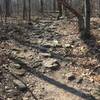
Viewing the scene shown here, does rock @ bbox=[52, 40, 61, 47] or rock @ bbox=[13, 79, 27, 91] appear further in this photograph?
rock @ bbox=[52, 40, 61, 47]

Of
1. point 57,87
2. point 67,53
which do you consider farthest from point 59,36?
point 57,87

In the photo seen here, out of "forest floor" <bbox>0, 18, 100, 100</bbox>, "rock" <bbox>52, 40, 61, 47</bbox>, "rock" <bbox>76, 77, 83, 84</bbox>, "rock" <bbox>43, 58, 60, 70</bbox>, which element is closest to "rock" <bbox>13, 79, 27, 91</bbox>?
"forest floor" <bbox>0, 18, 100, 100</bbox>

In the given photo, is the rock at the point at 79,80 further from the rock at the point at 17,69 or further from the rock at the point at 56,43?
the rock at the point at 56,43

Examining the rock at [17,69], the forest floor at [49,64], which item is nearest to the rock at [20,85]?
the forest floor at [49,64]

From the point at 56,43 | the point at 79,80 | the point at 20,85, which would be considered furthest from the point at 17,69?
the point at 56,43

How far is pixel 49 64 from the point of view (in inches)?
363

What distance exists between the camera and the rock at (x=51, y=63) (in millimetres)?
9075

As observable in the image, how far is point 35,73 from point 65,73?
0.98 metres

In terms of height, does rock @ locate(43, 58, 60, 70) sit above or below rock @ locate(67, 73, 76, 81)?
above

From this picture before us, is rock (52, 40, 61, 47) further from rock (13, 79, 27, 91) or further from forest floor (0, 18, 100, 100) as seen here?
rock (13, 79, 27, 91)

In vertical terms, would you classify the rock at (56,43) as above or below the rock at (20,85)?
above

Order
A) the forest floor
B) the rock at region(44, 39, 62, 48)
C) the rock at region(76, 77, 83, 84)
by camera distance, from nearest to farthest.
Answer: the forest floor → the rock at region(76, 77, 83, 84) → the rock at region(44, 39, 62, 48)

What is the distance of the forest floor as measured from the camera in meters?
7.75

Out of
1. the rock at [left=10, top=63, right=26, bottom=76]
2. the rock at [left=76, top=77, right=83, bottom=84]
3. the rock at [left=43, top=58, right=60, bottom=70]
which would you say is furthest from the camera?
the rock at [left=43, top=58, right=60, bottom=70]
